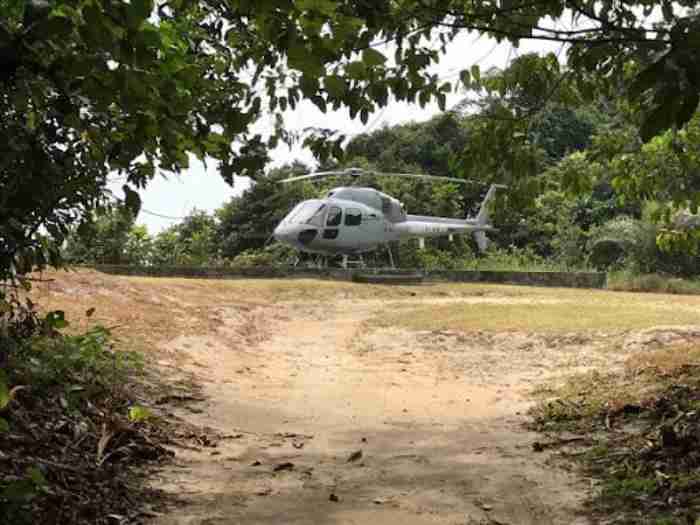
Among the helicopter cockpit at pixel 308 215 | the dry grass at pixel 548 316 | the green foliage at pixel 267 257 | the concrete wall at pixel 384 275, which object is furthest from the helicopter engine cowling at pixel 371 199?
the dry grass at pixel 548 316

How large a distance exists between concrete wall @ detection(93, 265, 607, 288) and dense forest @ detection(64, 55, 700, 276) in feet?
5.43

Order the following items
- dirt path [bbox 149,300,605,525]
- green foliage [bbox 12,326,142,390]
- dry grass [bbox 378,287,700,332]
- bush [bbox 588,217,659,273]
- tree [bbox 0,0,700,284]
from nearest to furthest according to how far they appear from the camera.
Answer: tree [bbox 0,0,700,284], dirt path [bbox 149,300,605,525], green foliage [bbox 12,326,142,390], dry grass [bbox 378,287,700,332], bush [bbox 588,217,659,273]

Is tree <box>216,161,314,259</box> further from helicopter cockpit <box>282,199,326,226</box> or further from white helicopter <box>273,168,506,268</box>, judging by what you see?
helicopter cockpit <box>282,199,326,226</box>

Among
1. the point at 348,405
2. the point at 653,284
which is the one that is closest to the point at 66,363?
the point at 348,405

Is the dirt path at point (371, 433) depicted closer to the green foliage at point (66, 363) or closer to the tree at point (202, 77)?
the green foliage at point (66, 363)

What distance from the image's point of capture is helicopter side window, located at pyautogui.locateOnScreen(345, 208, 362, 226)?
80.7ft

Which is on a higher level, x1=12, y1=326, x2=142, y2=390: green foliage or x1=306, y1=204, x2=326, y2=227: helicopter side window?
x1=306, y1=204, x2=326, y2=227: helicopter side window

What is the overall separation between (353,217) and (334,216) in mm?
666

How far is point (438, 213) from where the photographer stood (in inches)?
1260

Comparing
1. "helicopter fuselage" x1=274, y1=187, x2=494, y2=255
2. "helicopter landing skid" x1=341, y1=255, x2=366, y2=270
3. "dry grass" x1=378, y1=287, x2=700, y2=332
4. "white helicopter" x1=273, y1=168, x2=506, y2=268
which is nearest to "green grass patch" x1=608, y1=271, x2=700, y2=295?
"white helicopter" x1=273, y1=168, x2=506, y2=268

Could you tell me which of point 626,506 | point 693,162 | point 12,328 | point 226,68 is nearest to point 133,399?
point 12,328

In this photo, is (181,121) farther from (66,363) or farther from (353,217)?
(353,217)

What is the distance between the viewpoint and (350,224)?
972 inches

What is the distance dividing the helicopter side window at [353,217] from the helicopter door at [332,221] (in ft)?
0.76
